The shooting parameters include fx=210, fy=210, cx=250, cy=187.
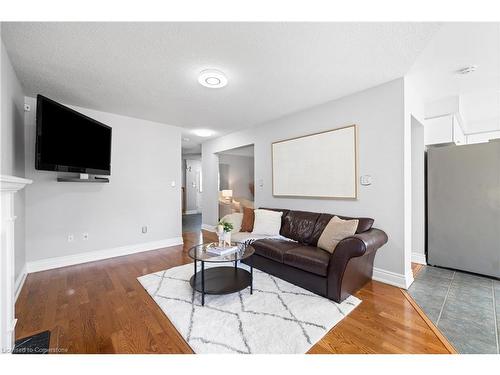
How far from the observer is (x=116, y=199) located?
12.1 ft

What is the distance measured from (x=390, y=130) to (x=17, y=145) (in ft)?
14.8

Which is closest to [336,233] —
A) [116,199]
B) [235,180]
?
[116,199]

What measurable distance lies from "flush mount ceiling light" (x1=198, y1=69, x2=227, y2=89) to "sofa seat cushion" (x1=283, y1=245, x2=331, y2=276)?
2.17 meters

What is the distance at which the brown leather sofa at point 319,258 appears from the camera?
2043 mm

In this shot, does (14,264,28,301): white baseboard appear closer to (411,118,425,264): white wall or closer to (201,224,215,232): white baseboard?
(201,224,215,232): white baseboard

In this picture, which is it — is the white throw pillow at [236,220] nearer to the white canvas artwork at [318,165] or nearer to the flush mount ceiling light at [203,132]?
the white canvas artwork at [318,165]

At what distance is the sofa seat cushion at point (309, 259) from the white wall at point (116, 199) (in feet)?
9.36

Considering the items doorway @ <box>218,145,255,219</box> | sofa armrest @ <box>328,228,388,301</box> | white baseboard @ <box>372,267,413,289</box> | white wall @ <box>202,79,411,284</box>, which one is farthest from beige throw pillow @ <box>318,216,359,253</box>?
doorway @ <box>218,145,255,219</box>

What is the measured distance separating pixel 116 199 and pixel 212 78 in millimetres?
2739

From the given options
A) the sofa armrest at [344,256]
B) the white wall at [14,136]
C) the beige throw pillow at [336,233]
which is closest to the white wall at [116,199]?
the white wall at [14,136]

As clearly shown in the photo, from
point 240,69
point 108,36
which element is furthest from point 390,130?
point 108,36

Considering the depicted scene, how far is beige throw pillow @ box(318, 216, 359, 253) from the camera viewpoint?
2.32 metres

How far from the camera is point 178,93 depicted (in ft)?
9.39
